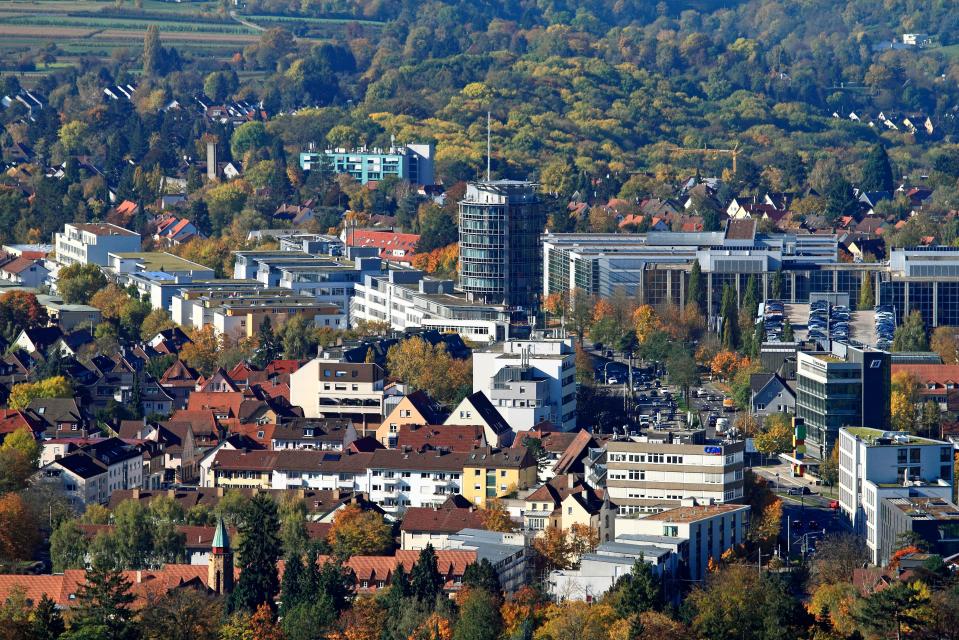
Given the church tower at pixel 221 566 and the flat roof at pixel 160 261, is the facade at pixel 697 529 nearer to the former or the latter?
the church tower at pixel 221 566

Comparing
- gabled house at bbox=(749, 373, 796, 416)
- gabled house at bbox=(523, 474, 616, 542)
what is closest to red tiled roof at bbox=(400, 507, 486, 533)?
gabled house at bbox=(523, 474, 616, 542)

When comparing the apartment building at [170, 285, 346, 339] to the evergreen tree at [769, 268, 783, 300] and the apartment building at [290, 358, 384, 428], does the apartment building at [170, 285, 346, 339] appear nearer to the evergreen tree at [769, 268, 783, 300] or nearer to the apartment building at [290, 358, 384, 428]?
the apartment building at [290, 358, 384, 428]

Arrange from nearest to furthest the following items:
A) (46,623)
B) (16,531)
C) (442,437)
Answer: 1. (46,623)
2. (16,531)
3. (442,437)

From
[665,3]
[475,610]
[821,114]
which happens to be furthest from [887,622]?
[665,3]

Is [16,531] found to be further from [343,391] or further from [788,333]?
[788,333]

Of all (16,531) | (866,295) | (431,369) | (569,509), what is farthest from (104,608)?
(866,295)

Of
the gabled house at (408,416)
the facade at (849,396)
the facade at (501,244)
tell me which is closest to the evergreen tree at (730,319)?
the facade at (501,244)
